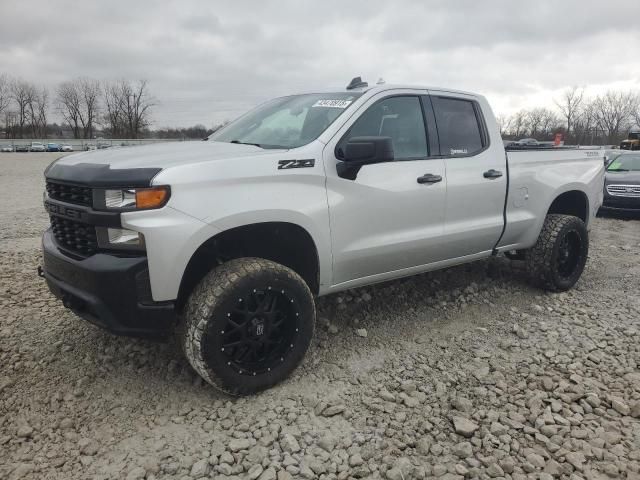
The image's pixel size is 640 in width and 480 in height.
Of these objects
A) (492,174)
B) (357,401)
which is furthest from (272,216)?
(492,174)

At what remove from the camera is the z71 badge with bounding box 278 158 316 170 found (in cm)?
295

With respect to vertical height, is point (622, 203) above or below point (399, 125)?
below

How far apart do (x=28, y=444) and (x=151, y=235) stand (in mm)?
1255

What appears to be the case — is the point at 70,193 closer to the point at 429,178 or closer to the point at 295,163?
the point at 295,163

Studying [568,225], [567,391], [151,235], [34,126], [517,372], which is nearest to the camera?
[151,235]

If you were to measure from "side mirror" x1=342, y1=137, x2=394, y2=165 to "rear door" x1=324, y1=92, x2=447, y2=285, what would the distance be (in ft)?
0.58

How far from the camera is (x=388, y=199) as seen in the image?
11.2 ft

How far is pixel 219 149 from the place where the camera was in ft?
10.4

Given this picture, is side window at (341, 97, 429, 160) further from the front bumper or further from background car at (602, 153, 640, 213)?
background car at (602, 153, 640, 213)

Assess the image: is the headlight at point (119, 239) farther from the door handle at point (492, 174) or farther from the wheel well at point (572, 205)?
the wheel well at point (572, 205)

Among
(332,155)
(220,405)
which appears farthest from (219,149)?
(220,405)

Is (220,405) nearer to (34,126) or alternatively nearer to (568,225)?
(568,225)

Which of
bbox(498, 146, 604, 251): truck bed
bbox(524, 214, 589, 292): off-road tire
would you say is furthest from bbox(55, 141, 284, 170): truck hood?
bbox(524, 214, 589, 292): off-road tire

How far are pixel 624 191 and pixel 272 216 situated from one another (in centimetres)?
1038
